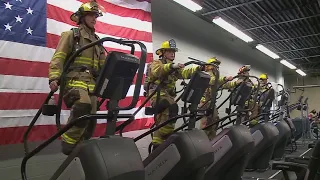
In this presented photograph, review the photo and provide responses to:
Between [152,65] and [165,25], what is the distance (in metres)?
2.97

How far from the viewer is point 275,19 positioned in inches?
293

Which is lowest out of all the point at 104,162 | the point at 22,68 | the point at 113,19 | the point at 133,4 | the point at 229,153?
the point at 229,153

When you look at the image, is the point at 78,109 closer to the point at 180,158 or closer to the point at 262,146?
the point at 180,158

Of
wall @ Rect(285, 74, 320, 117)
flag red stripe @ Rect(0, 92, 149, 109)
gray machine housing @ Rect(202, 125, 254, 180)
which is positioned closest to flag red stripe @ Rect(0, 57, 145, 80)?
flag red stripe @ Rect(0, 92, 149, 109)

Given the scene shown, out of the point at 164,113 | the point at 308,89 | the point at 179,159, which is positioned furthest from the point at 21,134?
the point at 308,89

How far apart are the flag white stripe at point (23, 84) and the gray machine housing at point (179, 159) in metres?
1.65

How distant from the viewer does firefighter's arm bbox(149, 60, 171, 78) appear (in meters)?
3.03

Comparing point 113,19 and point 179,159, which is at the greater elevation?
point 113,19

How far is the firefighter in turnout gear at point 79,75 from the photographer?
236 centimetres

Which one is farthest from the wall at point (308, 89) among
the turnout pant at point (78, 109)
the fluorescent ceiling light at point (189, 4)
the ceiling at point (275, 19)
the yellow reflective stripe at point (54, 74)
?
the yellow reflective stripe at point (54, 74)

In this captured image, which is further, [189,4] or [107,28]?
[189,4]

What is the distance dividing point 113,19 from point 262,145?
9.11ft

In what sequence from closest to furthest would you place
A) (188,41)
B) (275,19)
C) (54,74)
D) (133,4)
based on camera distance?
(54,74), (133,4), (188,41), (275,19)

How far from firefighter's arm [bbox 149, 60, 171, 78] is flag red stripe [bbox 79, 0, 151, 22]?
142cm
